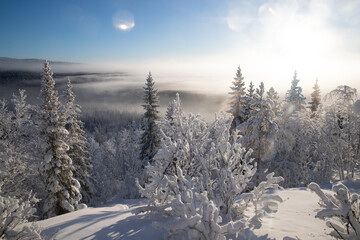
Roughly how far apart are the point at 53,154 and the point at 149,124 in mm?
10502

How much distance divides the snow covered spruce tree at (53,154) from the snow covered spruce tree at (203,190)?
10.6 metres

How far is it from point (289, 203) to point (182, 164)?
13.9ft

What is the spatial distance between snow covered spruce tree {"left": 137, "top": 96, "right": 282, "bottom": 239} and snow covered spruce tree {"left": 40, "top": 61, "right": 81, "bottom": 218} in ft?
34.6

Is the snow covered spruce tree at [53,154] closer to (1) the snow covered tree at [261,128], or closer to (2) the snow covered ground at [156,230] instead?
(2) the snow covered ground at [156,230]

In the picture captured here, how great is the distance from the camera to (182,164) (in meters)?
7.71

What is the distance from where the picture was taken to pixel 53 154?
14906 mm

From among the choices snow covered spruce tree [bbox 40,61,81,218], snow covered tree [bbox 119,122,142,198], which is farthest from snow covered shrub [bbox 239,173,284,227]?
snow covered tree [bbox 119,122,142,198]

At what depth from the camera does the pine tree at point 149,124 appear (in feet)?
76.6

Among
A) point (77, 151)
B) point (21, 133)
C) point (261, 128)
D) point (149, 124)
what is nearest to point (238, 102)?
point (261, 128)

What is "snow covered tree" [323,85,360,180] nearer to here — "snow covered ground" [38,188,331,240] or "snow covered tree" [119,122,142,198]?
"snow covered ground" [38,188,331,240]

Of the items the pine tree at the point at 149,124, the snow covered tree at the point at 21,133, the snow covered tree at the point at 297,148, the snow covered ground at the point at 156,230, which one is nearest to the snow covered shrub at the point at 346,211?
the snow covered ground at the point at 156,230

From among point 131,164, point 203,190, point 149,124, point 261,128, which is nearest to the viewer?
point 203,190

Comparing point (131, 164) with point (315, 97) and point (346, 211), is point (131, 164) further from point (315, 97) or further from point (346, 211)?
point (315, 97)

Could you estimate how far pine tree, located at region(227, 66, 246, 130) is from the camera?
22.3 m
